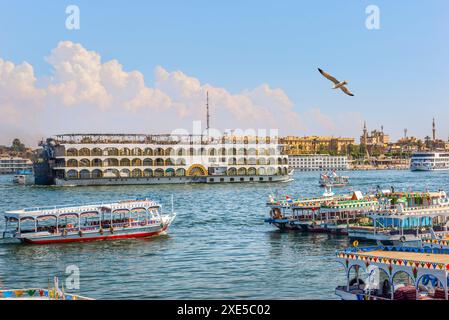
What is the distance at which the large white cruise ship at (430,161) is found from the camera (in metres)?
158

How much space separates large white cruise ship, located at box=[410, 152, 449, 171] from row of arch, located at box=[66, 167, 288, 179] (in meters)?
69.9

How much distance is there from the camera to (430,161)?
519ft

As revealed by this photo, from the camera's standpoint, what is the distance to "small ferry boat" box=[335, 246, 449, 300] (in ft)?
40.8

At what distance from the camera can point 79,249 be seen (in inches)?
1157

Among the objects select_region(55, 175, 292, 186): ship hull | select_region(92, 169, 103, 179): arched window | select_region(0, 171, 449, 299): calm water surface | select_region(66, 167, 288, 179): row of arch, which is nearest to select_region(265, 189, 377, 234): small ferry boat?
select_region(0, 171, 449, 299): calm water surface

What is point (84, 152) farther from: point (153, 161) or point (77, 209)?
point (77, 209)

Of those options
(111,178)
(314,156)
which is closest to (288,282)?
(111,178)

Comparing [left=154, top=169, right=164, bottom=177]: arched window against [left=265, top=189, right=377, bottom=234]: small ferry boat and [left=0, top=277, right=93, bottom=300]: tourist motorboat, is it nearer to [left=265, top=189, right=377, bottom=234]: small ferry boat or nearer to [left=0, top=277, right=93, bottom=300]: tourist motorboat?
[left=265, top=189, right=377, bottom=234]: small ferry boat

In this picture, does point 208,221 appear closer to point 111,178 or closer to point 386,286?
point 386,286

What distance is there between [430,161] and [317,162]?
37.5m

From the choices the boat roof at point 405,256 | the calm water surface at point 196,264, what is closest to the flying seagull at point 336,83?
the boat roof at point 405,256

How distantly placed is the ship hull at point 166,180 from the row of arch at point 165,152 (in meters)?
4.17

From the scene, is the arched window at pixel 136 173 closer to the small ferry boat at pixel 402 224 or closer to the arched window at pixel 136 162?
the arched window at pixel 136 162

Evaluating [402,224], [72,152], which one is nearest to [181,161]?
[72,152]
